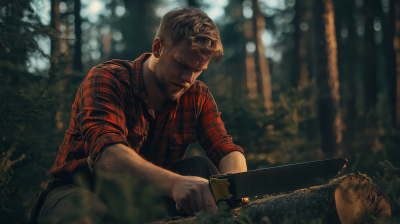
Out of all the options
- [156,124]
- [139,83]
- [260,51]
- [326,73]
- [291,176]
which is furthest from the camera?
[260,51]

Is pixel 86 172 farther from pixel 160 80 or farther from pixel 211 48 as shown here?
pixel 211 48

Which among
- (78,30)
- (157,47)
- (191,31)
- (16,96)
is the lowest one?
(16,96)

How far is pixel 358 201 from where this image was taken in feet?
5.72

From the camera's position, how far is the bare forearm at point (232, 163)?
252 cm

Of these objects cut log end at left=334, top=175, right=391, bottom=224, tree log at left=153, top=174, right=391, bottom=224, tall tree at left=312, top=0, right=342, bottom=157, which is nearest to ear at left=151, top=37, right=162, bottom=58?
tree log at left=153, top=174, right=391, bottom=224

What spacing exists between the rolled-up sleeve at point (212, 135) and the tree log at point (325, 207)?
35.5 inches

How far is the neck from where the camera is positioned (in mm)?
2590

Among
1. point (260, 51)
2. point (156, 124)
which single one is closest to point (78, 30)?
point (156, 124)

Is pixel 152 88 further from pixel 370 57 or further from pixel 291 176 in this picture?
pixel 370 57

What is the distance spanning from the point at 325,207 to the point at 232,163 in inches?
39.5

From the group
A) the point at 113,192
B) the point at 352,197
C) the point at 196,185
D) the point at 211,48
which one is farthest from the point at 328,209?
the point at 211,48

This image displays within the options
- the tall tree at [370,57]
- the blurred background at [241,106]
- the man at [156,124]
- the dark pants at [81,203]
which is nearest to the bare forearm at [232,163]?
the man at [156,124]

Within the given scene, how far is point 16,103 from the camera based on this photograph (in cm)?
430

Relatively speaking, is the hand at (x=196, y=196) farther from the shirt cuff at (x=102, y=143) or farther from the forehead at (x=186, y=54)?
the forehead at (x=186, y=54)
